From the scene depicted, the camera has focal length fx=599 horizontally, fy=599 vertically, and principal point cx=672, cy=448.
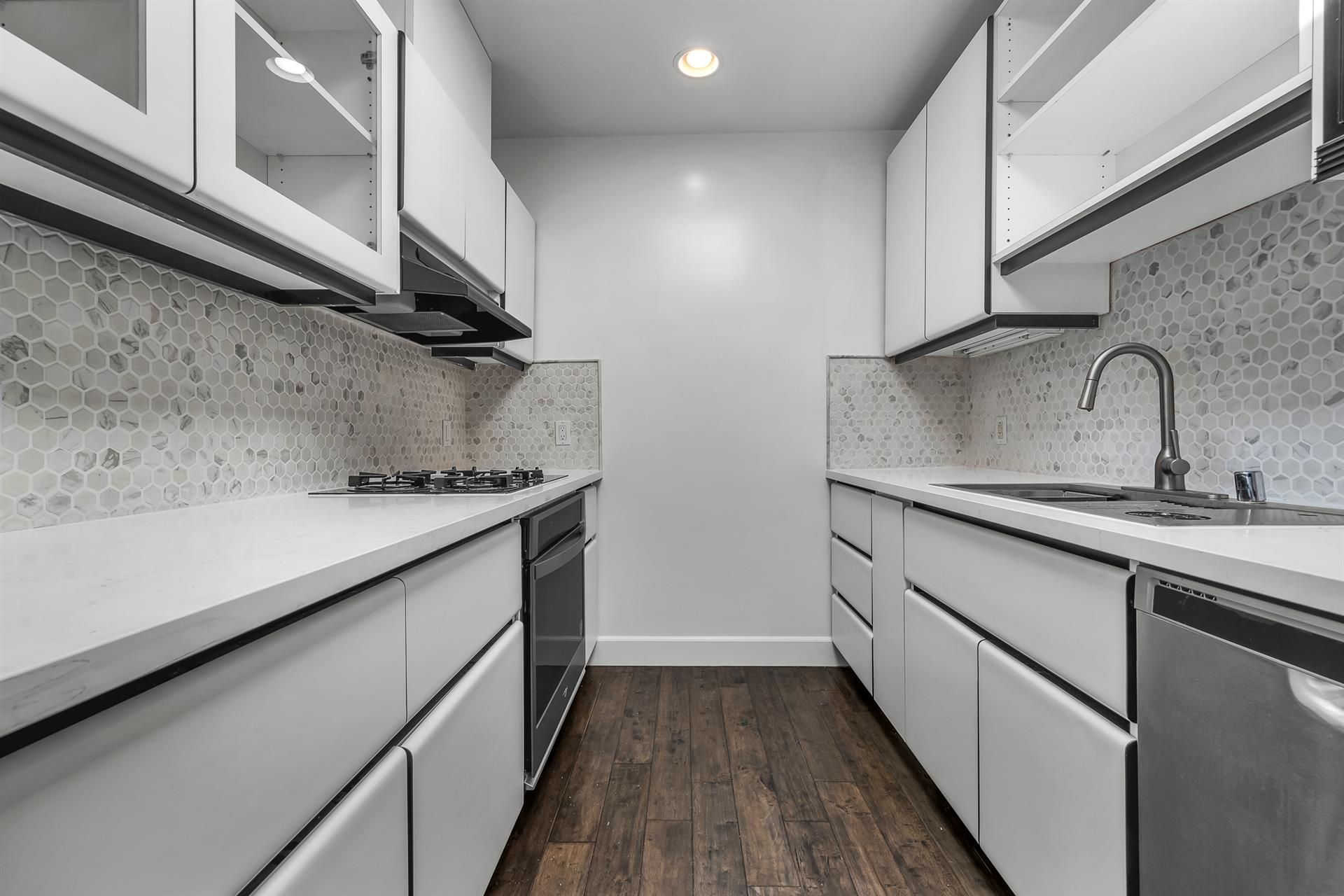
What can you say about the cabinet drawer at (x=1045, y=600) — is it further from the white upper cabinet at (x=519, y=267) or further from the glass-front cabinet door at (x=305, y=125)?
the white upper cabinet at (x=519, y=267)

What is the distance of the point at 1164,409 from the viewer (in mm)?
1431

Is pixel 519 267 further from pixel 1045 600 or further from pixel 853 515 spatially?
pixel 1045 600

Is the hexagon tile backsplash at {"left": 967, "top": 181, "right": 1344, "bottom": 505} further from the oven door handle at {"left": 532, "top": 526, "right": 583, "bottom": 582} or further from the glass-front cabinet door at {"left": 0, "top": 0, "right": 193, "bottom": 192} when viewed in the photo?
the glass-front cabinet door at {"left": 0, "top": 0, "right": 193, "bottom": 192}

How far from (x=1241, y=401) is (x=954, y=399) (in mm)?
1415

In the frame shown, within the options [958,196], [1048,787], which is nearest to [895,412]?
[958,196]

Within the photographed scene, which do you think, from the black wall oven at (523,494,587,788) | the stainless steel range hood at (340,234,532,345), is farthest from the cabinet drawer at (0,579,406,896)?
the stainless steel range hood at (340,234,532,345)

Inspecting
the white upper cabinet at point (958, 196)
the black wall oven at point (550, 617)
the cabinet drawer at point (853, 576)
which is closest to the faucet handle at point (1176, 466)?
the white upper cabinet at point (958, 196)

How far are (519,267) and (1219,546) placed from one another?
2305 millimetres

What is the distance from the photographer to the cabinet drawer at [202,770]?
38 centimetres

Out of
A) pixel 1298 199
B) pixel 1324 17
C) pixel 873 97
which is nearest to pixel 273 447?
pixel 1324 17

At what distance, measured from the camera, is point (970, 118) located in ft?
6.18

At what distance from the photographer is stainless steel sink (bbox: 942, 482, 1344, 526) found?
3.24 feet

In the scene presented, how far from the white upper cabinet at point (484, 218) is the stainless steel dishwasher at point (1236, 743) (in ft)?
5.98

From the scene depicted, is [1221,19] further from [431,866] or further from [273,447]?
[273,447]
